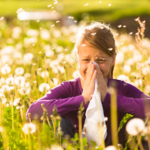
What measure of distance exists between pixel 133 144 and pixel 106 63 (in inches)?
19.5

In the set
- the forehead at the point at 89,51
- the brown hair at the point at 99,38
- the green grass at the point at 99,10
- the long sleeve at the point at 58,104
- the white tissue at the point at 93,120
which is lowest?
the white tissue at the point at 93,120

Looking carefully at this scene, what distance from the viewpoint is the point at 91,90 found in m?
1.50

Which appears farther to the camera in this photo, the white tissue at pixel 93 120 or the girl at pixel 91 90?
the girl at pixel 91 90

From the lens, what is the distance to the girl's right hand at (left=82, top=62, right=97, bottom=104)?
4.90 feet

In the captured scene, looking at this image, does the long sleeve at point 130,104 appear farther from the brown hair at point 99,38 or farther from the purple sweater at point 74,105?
the brown hair at point 99,38

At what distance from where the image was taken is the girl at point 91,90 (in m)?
1.49

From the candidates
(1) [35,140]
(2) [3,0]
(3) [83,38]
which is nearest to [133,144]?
(1) [35,140]

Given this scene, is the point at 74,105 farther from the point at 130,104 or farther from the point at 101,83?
the point at 130,104

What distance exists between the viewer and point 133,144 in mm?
1364

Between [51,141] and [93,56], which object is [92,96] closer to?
[93,56]

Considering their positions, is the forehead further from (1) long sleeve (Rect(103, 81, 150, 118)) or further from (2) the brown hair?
(1) long sleeve (Rect(103, 81, 150, 118))

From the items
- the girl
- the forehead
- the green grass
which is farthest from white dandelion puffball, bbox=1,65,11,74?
the green grass

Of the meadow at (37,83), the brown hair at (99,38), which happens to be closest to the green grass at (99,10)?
the meadow at (37,83)

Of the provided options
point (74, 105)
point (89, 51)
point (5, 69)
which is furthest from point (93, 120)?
point (5, 69)
